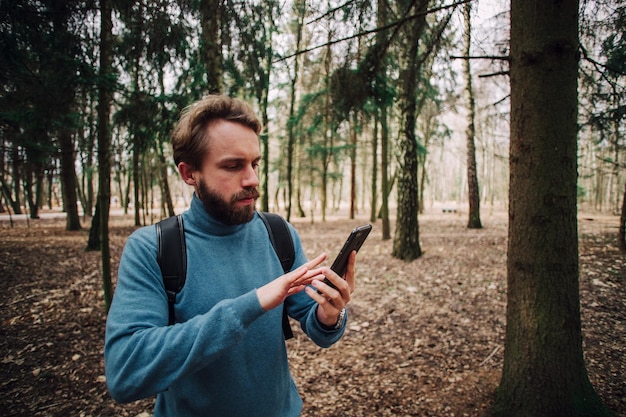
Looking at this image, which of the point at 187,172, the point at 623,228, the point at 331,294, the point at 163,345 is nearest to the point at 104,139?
the point at 187,172

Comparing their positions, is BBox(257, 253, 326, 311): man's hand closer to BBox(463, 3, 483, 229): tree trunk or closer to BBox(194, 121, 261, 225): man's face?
BBox(194, 121, 261, 225): man's face

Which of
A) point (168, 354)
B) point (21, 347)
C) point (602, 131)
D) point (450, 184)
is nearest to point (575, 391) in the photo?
point (168, 354)

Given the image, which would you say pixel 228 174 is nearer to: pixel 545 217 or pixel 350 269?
pixel 350 269

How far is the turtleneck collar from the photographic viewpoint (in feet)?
5.04

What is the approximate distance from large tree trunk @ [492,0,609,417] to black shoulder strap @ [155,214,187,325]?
246cm

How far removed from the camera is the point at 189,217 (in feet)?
5.11

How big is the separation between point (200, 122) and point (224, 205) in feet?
1.31

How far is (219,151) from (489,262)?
7383 millimetres

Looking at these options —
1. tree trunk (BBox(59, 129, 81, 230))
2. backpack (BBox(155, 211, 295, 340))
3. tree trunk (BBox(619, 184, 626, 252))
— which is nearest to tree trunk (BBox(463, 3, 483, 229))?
tree trunk (BBox(619, 184, 626, 252))

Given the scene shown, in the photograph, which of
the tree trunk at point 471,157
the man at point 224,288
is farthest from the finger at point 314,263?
the tree trunk at point 471,157

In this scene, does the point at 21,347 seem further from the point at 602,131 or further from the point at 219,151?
the point at 602,131

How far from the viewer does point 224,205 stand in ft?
4.92

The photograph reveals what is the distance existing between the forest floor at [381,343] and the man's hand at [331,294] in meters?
2.29

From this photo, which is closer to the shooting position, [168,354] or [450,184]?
[168,354]
